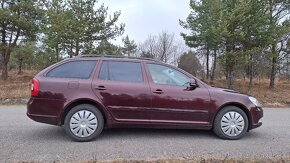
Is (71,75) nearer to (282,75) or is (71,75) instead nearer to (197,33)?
(197,33)

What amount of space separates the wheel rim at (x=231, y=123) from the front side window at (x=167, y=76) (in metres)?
1.10

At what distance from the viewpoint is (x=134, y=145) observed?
604cm

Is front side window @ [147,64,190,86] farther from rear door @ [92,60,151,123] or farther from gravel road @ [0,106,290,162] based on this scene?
gravel road @ [0,106,290,162]

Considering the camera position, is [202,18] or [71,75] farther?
[202,18]

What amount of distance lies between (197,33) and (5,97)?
1433 cm

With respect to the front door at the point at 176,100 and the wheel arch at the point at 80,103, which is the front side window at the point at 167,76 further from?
the wheel arch at the point at 80,103

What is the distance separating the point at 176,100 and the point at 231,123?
4.16 feet

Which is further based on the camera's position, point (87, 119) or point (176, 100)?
Result: point (176, 100)

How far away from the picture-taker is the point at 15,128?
759 cm

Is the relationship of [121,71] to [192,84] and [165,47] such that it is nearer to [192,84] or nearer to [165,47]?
[192,84]

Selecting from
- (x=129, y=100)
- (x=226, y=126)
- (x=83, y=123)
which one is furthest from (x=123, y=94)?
(x=226, y=126)

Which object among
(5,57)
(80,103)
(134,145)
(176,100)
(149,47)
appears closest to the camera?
(134,145)

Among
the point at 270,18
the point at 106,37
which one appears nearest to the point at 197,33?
the point at 270,18

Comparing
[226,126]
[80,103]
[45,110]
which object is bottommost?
[226,126]
